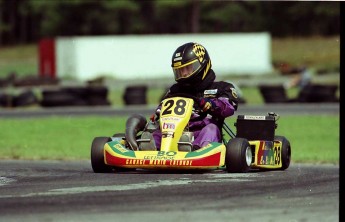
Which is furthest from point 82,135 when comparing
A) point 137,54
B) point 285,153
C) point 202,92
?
point 137,54

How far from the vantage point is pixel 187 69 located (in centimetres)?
941

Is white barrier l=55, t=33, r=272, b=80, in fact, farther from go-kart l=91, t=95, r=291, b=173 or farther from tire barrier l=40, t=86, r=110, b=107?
go-kart l=91, t=95, r=291, b=173

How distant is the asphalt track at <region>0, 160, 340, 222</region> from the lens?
631 cm

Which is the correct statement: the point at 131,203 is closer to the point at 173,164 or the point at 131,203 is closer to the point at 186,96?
the point at 173,164

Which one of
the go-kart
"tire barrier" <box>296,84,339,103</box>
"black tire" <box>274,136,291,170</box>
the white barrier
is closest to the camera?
the go-kart

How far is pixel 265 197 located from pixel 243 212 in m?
0.73

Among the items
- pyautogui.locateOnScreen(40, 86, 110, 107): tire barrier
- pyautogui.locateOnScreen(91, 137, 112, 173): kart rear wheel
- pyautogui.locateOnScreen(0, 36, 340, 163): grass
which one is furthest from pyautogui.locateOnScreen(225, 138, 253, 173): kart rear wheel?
pyautogui.locateOnScreen(40, 86, 110, 107): tire barrier

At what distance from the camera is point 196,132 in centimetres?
947

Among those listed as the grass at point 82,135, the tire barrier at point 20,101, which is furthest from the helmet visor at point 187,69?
the tire barrier at point 20,101

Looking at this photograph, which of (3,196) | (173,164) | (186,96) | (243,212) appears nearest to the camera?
(243,212)

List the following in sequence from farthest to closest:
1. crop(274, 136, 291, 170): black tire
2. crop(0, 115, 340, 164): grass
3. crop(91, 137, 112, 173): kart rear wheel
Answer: crop(0, 115, 340, 164): grass → crop(274, 136, 291, 170): black tire → crop(91, 137, 112, 173): kart rear wheel

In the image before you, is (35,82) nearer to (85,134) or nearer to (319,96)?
(319,96)

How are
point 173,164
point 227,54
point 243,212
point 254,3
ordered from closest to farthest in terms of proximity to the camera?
point 243,212 → point 173,164 → point 227,54 → point 254,3

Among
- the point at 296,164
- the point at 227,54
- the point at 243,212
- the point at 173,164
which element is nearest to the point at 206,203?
the point at 243,212
